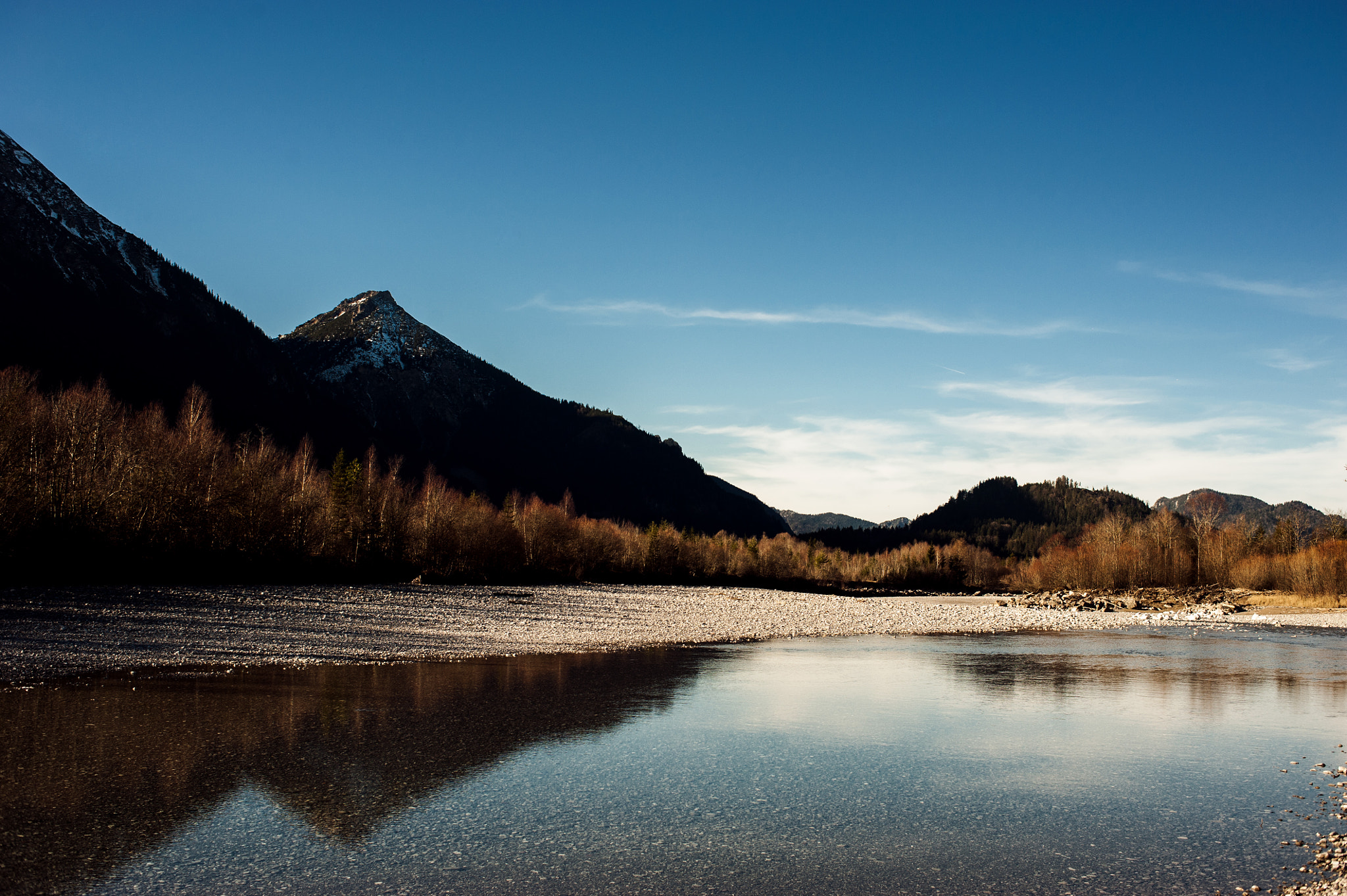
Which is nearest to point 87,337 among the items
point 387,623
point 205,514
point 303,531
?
point 303,531

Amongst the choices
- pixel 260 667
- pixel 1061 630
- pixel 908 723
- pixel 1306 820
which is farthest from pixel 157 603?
pixel 1061 630

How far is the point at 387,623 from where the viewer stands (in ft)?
113

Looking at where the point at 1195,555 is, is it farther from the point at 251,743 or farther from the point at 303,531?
the point at 251,743

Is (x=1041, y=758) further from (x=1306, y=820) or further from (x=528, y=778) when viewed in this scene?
(x=528, y=778)

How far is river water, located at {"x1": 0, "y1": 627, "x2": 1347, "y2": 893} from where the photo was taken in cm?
789

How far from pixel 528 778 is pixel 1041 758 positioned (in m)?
8.89

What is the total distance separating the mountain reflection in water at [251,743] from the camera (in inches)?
346

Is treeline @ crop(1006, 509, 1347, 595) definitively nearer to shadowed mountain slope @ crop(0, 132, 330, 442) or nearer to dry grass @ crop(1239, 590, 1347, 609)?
dry grass @ crop(1239, 590, 1347, 609)

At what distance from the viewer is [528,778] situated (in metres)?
11.4

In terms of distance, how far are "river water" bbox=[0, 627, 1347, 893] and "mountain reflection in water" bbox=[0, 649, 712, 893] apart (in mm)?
70

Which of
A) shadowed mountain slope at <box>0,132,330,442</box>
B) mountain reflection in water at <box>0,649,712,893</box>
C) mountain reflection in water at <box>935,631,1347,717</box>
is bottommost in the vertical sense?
mountain reflection in water at <box>935,631,1347,717</box>

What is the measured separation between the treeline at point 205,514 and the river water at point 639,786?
33.0m

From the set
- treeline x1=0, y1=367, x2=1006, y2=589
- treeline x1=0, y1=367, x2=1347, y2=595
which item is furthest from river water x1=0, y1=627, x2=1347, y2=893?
treeline x1=0, y1=367, x2=1347, y2=595

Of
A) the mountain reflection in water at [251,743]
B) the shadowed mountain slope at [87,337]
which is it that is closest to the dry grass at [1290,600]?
the mountain reflection in water at [251,743]
